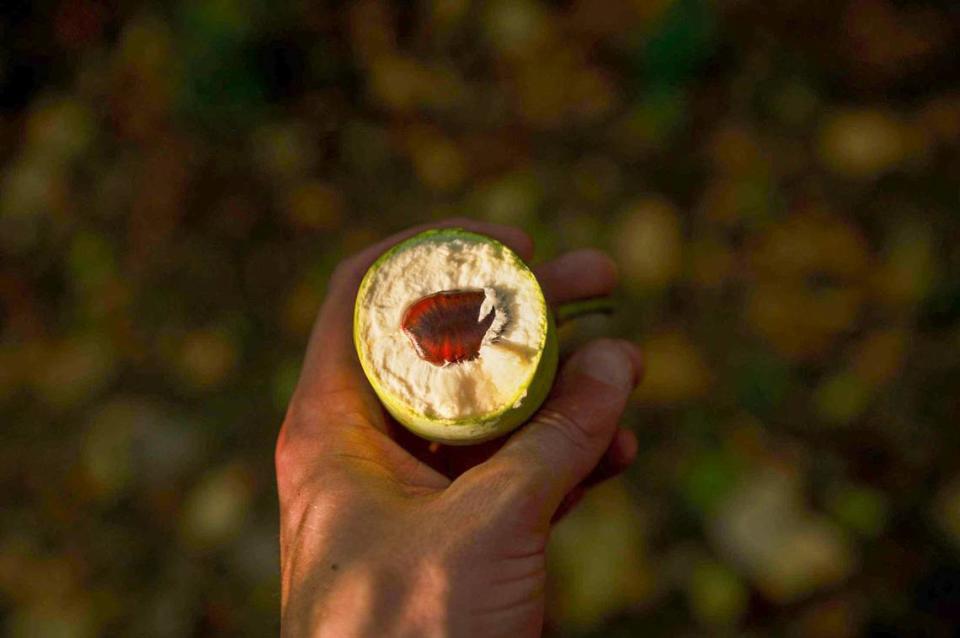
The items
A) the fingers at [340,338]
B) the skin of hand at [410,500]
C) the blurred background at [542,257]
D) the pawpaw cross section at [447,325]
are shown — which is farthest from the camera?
the blurred background at [542,257]

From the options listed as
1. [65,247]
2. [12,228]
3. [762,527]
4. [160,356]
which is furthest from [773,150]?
[12,228]

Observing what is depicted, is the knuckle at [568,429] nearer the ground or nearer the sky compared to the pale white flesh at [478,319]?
nearer the ground

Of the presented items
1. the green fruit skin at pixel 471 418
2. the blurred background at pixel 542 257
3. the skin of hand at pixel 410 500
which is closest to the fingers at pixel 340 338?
the skin of hand at pixel 410 500

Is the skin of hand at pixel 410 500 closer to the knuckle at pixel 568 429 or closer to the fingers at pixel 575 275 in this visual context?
the knuckle at pixel 568 429

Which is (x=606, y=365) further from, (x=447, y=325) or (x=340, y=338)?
(x=340, y=338)

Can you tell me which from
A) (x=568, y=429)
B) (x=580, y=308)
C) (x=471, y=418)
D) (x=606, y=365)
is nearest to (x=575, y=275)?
(x=580, y=308)

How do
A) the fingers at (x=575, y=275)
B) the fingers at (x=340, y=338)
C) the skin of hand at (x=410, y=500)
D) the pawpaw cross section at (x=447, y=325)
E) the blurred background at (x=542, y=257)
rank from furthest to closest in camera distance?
the blurred background at (x=542, y=257) < the fingers at (x=575, y=275) < the fingers at (x=340, y=338) < the pawpaw cross section at (x=447, y=325) < the skin of hand at (x=410, y=500)

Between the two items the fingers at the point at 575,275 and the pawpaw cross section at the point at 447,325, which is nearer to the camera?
the pawpaw cross section at the point at 447,325
